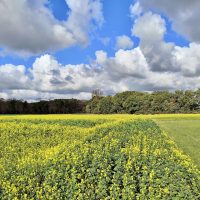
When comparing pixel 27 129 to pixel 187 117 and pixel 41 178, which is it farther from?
pixel 187 117

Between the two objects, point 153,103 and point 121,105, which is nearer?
point 153,103

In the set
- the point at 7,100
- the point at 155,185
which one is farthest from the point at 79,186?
the point at 7,100

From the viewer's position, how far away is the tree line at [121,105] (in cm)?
6944

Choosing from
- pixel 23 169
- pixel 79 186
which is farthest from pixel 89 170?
pixel 23 169

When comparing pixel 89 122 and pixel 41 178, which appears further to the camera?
pixel 89 122

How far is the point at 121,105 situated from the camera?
241ft

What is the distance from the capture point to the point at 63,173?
272 inches

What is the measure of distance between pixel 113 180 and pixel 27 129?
12829mm

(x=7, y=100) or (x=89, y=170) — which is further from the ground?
(x=7, y=100)

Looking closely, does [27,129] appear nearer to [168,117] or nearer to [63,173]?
[63,173]

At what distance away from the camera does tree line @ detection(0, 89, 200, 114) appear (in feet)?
228

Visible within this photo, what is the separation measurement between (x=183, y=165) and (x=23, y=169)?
11.4ft

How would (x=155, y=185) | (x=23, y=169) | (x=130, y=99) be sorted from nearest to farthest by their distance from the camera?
(x=155, y=185) < (x=23, y=169) < (x=130, y=99)

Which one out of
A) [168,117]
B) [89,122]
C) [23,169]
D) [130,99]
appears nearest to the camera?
[23,169]
